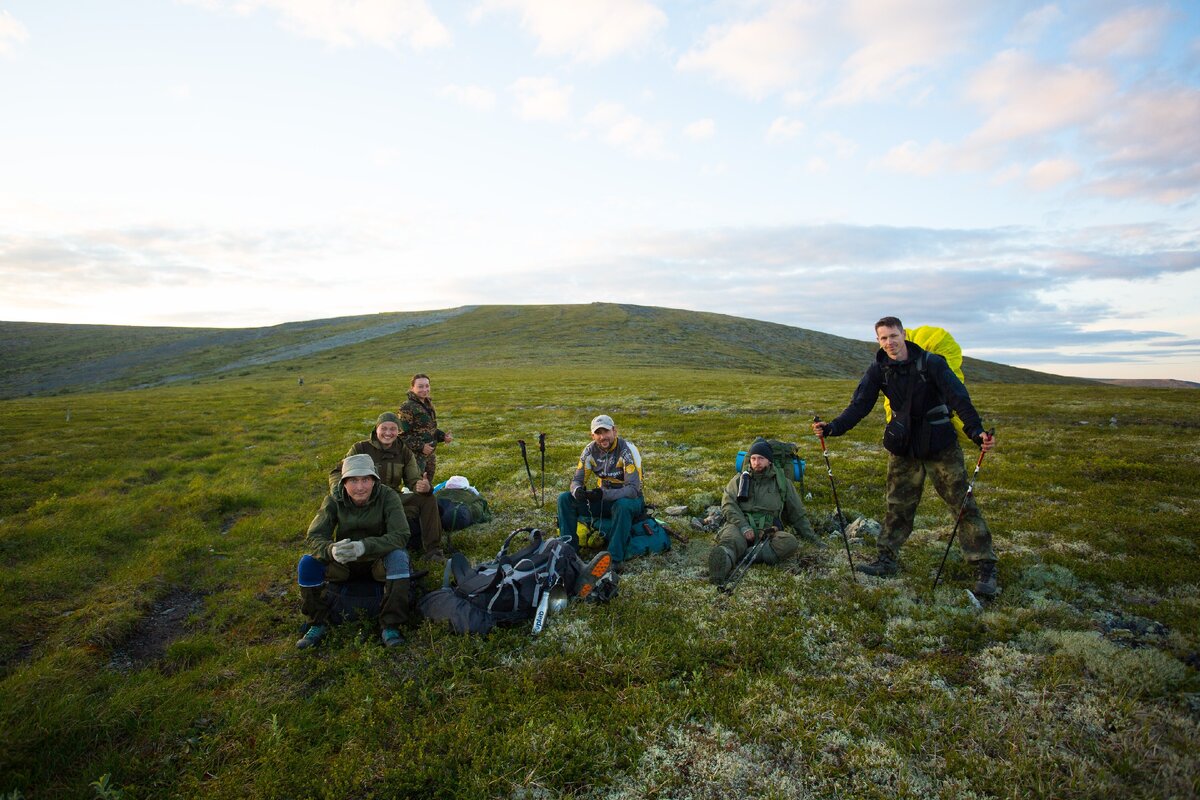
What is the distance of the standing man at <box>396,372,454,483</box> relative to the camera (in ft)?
43.1

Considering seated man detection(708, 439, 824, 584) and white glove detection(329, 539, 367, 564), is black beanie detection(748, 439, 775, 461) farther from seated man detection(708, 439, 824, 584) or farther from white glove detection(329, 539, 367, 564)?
white glove detection(329, 539, 367, 564)

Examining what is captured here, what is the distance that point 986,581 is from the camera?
26.9 feet

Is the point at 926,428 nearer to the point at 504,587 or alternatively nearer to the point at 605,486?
the point at 605,486

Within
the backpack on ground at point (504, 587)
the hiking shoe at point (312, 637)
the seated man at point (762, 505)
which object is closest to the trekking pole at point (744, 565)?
the seated man at point (762, 505)

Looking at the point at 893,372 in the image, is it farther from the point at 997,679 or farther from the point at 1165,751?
the point at 1165,751

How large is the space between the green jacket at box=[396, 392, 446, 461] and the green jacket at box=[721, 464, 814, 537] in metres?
7.05

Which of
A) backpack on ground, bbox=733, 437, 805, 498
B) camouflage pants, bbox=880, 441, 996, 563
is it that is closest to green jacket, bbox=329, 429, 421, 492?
backpack on ground, bbox=733, 437, 805, 498

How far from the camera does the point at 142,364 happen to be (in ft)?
307

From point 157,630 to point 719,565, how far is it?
8856 millimetres

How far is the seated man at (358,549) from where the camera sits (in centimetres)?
760

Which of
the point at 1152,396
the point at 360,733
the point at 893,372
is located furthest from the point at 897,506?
the point at 1152,396

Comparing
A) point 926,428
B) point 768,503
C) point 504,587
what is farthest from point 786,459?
point 504,587

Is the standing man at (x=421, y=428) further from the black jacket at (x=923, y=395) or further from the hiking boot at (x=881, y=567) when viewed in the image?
the black jacket at (x=923, y=395)

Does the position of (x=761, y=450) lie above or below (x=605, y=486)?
above
